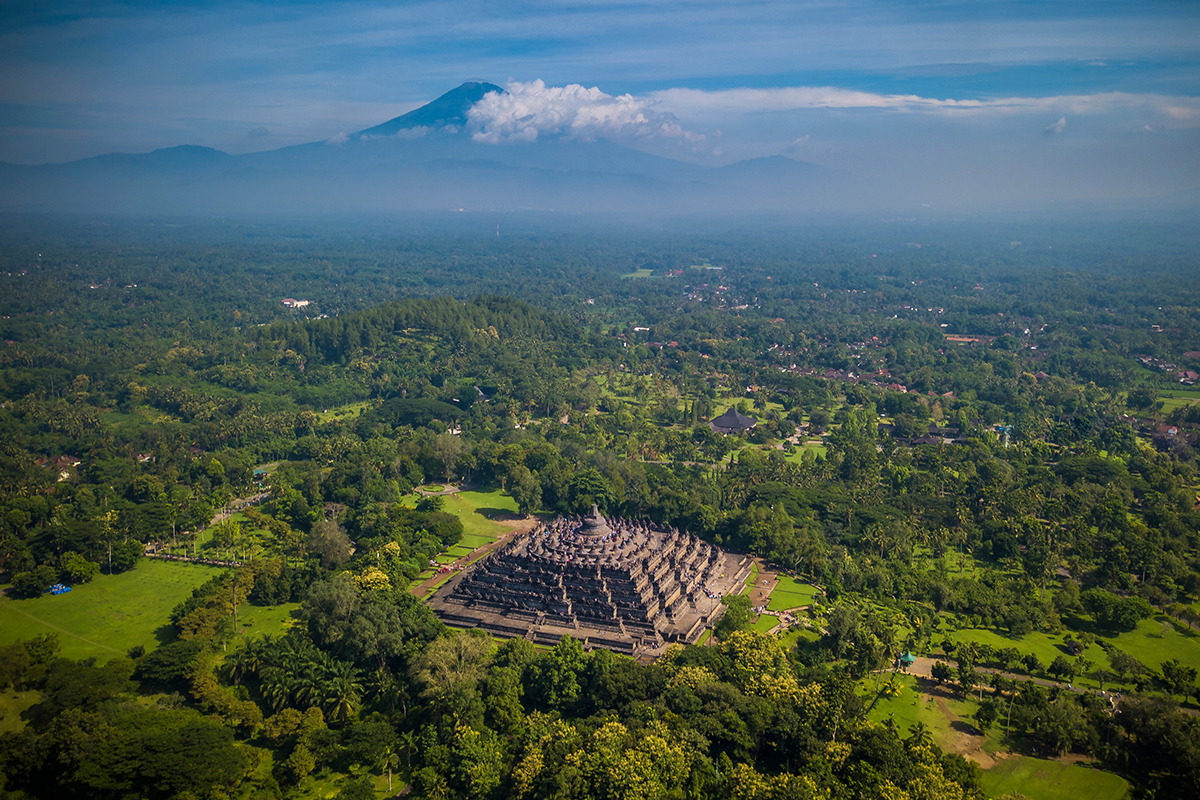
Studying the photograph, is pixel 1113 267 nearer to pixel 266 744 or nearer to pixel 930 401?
pixel 930 401

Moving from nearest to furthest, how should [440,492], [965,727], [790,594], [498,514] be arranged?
[965,727], [790,594], [498,514], [440,492]

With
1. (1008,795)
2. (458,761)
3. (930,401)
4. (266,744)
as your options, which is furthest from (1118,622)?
(930,401)

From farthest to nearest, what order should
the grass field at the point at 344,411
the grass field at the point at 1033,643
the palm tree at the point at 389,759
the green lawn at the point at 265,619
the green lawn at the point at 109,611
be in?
1. the grass field at the point at 344,411
2. the green lawn at the point at 265,619
3. the green lawn at the point at 109,611
4. the grass field at the point at 1033,643
5. the palm tree at the point at 389,759

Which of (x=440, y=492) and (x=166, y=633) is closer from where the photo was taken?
(x=166, y=633)

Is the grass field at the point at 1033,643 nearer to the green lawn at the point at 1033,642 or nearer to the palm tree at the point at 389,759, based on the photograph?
the green lawn at the point at 1033,642

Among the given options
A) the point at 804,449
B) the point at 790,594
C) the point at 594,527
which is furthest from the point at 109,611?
the point at 804,449

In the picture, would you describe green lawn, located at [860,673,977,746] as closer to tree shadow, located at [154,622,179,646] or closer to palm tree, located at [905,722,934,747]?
palm tree, located at [905,722,934,747]

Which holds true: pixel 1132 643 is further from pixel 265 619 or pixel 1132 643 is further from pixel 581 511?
pixel 265 619

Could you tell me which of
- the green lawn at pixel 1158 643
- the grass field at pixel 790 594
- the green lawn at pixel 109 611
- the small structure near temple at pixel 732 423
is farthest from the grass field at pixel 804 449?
the green lawn at pixel 109 611
